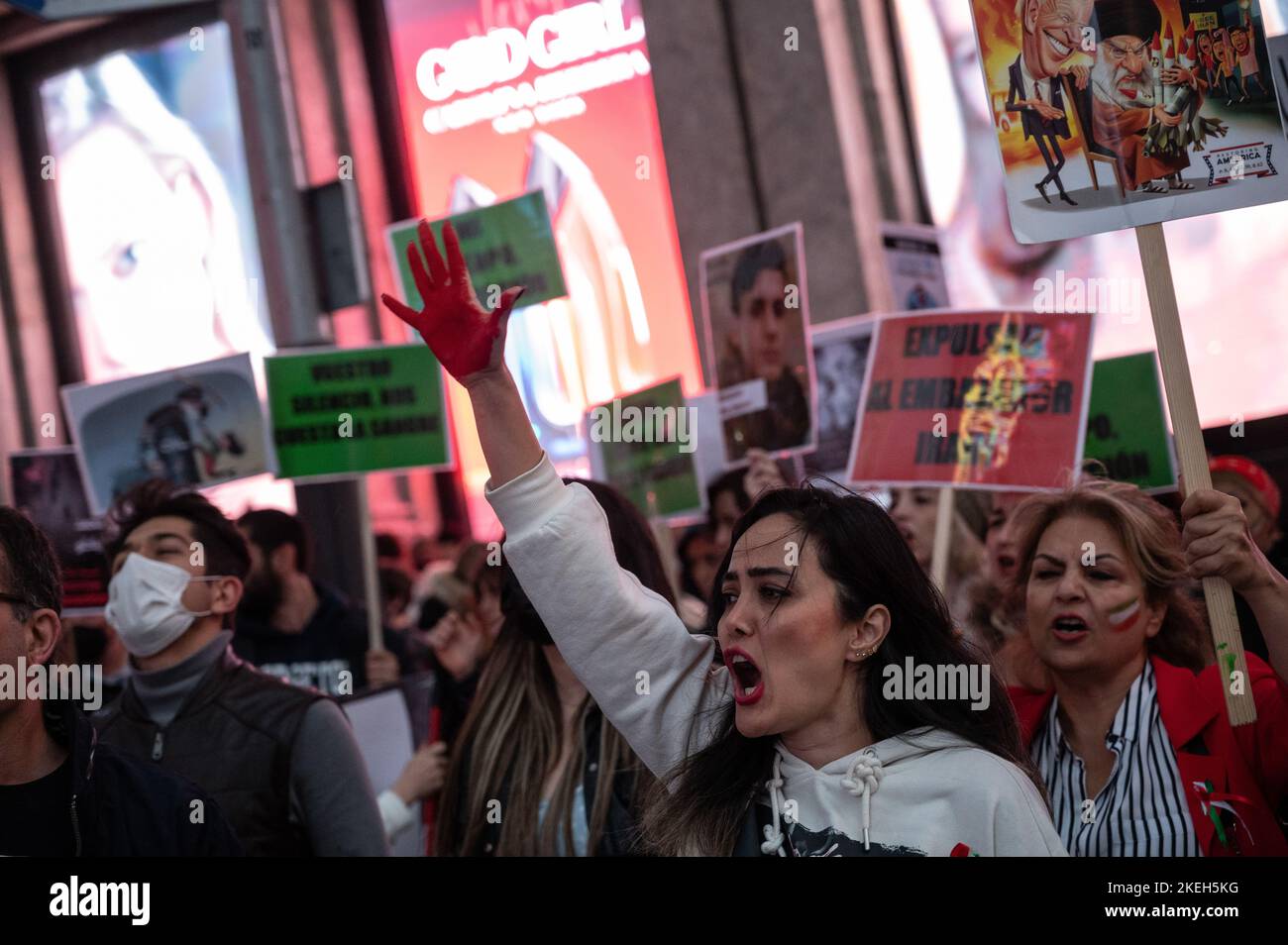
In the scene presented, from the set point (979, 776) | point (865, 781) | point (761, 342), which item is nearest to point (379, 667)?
point (761, 342)

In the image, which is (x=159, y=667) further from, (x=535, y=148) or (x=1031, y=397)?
(x=535, y=148)

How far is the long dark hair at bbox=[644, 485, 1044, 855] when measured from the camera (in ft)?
7.60

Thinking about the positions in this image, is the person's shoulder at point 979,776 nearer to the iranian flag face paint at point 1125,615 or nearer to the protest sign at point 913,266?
the iranian flag face paint at point 1125,615

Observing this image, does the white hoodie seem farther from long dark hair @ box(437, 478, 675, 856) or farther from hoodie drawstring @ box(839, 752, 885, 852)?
long dark hair @ box(437, 478, 675, 856)

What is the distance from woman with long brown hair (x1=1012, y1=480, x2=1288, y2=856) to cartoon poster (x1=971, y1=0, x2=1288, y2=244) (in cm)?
59

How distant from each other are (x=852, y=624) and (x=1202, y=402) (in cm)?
543

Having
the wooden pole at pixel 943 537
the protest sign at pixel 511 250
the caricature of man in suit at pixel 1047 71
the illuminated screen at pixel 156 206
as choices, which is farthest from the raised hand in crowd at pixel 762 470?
the illuminated screen at pixel 156 206

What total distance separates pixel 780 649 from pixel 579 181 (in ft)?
24.3

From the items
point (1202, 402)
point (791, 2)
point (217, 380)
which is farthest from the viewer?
point (791, 2)

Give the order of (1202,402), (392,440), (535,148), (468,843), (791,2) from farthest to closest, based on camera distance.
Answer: (535,148) → (791,2) → (1202,402) → (392,440) → (468,843)

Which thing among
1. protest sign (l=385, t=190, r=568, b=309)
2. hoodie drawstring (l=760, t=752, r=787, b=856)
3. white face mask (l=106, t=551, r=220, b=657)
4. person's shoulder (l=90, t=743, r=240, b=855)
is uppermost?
protest sign (l=385, t=190, r=568, b=309)

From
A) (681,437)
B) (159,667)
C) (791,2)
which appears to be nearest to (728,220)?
(791,2)

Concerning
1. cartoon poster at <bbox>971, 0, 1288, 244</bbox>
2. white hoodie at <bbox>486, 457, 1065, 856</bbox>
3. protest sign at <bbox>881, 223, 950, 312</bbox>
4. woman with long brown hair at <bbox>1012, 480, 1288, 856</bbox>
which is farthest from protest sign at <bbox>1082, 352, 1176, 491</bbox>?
white hoodie at <bbox>486, 457, 1065, 856</bbox>

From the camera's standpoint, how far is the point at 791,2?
8.14 meters
